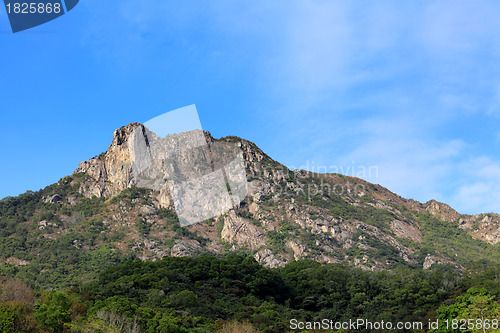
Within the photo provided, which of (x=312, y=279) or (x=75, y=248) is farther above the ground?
(x=75, y=248)

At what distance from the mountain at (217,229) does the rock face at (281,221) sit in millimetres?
326

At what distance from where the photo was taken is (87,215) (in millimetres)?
152875

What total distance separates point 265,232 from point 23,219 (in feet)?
231

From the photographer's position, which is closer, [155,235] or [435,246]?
[155,235]

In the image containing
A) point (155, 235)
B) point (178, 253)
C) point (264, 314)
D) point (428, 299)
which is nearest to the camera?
point (264, 314)

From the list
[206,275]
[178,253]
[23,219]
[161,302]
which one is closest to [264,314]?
[161,302]

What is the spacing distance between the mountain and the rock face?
0.33 metres

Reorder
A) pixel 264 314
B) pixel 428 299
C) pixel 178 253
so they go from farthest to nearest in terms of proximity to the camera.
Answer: pixel 178 253 → pixel 428 299 → pixel 264 314

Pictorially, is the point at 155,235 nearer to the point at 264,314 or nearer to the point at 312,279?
the point at 312,279

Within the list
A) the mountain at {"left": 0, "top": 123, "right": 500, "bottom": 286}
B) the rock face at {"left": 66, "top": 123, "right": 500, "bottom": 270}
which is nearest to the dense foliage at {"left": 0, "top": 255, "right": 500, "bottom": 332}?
the mountain at {"left": 0, "top": 123, "right": 500, "bottom": 286}

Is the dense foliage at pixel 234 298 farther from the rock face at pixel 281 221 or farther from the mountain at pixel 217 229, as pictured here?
the rock face at pixel 281 221

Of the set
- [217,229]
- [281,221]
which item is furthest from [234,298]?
[281,221]

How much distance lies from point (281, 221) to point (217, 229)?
18.8m

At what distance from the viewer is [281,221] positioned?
15462 cm
